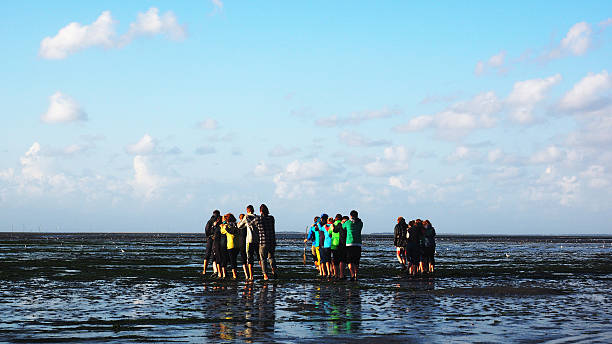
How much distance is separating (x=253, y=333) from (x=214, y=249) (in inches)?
484

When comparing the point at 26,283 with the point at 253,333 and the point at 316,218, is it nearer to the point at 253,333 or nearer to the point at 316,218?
the point at 316,218

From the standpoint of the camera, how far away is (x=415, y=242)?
25.5 metres

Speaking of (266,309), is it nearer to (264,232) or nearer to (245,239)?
(264,232)

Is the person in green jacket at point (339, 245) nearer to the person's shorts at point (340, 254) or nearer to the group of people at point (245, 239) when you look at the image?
the person's shorts at point (340, 254)

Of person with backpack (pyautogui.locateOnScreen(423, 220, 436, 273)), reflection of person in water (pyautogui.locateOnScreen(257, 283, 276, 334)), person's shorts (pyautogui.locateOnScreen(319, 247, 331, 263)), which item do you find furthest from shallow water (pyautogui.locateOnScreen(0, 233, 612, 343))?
person with backpack (pyautogui.locateOnScreen(423, 220, 436, 273))

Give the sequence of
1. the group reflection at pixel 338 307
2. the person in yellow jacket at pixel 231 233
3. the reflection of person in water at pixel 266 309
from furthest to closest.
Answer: the person in yellow jacket at pixel 231 233 < the reflection of person in water at pixel 266 309 < the group reflection at pixel 338 307

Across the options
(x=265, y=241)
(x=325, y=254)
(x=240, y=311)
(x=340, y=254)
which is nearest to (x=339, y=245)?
(x=340, y=254)

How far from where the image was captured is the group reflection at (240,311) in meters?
11.7

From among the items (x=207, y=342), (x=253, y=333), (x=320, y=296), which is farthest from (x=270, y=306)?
→ (x=207, y=342)

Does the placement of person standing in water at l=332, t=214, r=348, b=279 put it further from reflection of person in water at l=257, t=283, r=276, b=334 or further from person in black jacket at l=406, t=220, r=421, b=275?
reflection of person in water at l=257, t=283, r=276, b=334

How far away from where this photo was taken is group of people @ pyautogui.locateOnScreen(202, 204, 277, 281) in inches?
893

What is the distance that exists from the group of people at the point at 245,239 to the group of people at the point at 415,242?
Result: 5098 millimetres

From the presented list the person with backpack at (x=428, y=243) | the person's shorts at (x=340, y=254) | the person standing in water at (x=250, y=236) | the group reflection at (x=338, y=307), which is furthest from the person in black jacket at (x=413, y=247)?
the person standing in water at (x=250, y=236)

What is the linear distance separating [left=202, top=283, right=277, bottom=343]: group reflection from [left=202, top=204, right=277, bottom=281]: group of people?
2.07 meters
